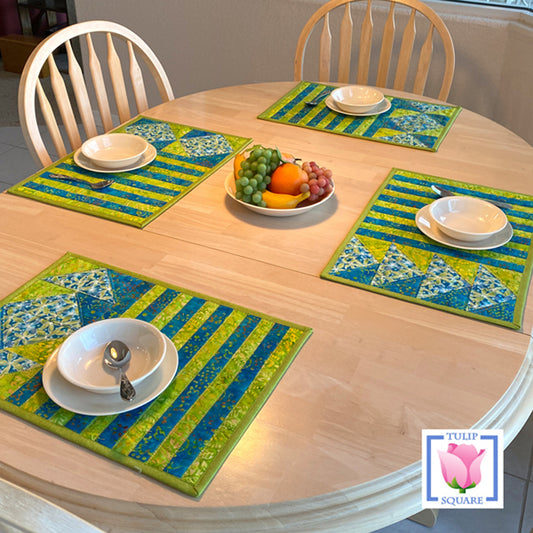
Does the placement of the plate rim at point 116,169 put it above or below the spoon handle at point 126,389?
above

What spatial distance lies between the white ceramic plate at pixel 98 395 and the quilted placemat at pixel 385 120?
1.01m

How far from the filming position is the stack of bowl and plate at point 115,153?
4.78 ft

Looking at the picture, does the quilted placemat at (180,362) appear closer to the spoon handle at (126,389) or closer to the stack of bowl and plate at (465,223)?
the spoon handle at (126,389)

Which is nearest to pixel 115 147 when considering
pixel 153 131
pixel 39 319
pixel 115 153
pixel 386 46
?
pixel 115 153

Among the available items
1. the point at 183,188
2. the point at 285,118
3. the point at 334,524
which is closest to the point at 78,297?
the point at 183,188

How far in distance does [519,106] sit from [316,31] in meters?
1.01

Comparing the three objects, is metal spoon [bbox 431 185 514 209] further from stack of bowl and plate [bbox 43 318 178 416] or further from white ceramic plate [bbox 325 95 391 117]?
stack of bowl and plate [bbox 43 318 178 416]

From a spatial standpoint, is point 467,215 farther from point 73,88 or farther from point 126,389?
point 73,88

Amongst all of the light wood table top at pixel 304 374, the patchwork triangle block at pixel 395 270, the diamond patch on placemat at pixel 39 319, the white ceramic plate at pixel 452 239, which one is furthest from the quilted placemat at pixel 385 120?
the diamond patch on placemat at pixel 39 319

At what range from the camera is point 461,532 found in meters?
1.62

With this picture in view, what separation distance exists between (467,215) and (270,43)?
203 cm

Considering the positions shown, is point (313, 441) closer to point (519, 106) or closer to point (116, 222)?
point (116, 222)

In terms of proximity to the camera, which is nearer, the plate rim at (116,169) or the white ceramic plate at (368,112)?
the plate rim at (116,169)

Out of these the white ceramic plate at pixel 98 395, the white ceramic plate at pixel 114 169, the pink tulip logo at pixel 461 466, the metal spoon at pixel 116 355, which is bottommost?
the pink tulip logo at pixel 461 466
